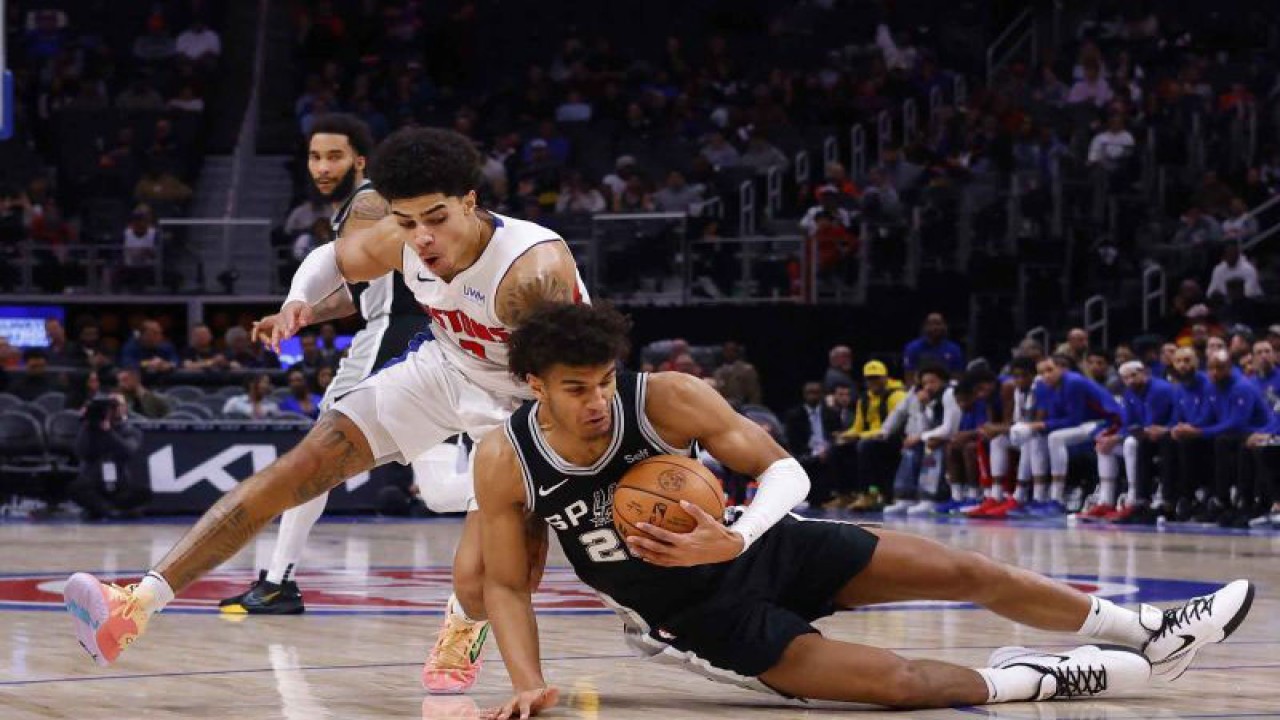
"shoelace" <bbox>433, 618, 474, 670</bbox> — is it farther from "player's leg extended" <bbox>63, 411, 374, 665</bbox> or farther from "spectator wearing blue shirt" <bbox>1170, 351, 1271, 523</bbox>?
"spectator wearing blue shirt" <bbox>1170, 351, 1271, 523</bbox>

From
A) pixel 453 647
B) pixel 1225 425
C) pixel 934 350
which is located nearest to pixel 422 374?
pixel 453 647

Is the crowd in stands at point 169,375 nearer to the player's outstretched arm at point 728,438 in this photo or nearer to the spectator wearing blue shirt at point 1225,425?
the spectator wearing blue shirt at point 1225,425

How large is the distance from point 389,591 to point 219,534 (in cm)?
347

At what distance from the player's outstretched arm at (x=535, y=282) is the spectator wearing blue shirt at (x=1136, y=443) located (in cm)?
1071

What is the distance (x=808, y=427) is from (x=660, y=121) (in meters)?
7.29

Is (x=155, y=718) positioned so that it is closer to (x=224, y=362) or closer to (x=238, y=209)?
(x=224, y=362)

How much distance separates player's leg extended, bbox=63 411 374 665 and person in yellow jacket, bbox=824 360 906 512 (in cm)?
1206

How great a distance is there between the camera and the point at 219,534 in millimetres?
6477

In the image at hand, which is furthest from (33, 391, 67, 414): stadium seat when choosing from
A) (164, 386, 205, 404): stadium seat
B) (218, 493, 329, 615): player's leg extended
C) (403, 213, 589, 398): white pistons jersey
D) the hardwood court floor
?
(403, 213, 589, 398): white pistons jersey

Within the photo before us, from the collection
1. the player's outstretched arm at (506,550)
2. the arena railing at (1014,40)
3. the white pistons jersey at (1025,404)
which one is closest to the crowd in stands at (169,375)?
the white pistons jersey at (1025,404)

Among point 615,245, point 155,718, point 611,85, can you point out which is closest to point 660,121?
point 611,85

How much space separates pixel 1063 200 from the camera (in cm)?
2034

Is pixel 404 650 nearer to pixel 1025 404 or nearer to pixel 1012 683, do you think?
pixel 1012 683

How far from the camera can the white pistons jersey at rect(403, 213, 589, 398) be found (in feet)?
21.3
